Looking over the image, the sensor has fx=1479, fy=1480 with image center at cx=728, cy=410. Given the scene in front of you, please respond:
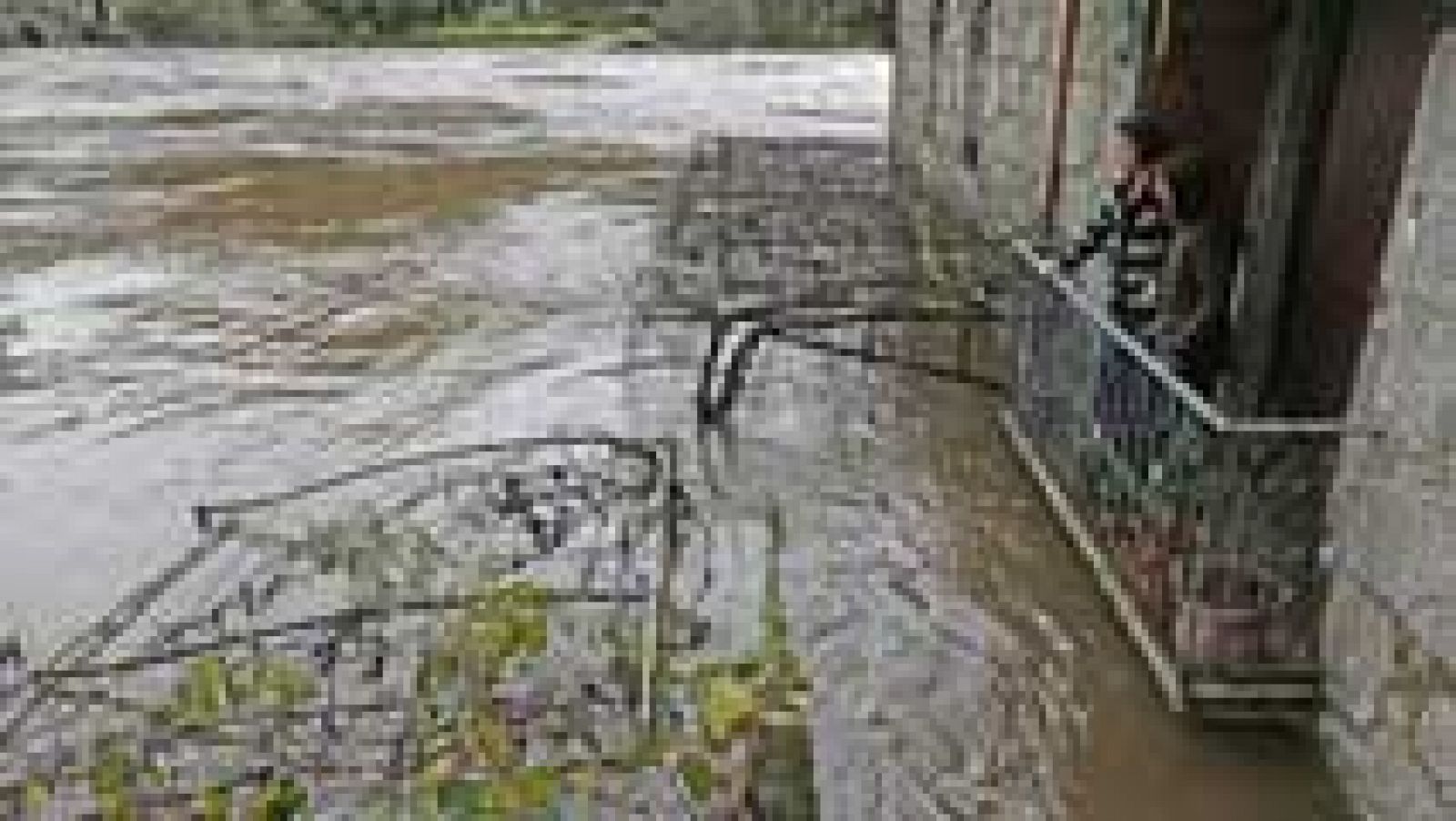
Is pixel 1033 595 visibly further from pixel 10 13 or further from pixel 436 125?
pixel 10 13

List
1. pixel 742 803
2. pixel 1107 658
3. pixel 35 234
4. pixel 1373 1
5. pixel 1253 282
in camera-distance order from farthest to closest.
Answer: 1. pixel 35 234
2. pixel 1253 282
3. pixel 1373 1
4. pixel 1107 658
5. pixel 742 803

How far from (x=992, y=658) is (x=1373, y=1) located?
3.15 m

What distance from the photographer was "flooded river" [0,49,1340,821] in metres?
4.76

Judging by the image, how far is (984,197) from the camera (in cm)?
1204

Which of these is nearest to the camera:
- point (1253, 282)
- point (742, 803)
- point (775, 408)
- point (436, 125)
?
point (742, 803)

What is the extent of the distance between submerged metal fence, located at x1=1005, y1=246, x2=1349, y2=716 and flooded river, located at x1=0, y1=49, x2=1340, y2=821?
19cm

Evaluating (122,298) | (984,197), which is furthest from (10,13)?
(984,197)

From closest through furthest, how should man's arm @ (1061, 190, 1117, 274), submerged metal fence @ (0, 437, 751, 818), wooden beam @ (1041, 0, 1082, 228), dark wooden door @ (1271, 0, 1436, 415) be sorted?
submerged metal fence @ (0, 437, 751, 818), dark wooden door @ (1271, 0, 1436, 415), man's arm @ (1061, 190, 1117, 274), wooden beam @ (1041, 0, 1082, 228)

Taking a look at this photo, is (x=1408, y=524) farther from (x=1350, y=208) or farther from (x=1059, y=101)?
(x=1059, y=101)

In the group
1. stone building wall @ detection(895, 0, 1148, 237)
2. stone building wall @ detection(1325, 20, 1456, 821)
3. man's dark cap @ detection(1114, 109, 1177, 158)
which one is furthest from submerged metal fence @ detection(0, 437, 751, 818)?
stone building wall @ detection(895, 0, 1148, 237)

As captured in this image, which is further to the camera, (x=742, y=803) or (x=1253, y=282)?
(x=1253, y=282)

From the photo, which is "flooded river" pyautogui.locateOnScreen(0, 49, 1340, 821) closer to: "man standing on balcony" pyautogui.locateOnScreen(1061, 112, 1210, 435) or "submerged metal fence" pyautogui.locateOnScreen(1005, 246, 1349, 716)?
"submerged metal fence" pyautogui.locateOnScreen(1005, 246, 1349, 716)

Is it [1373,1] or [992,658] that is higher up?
[1373,1]

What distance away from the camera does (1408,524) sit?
441 cm
